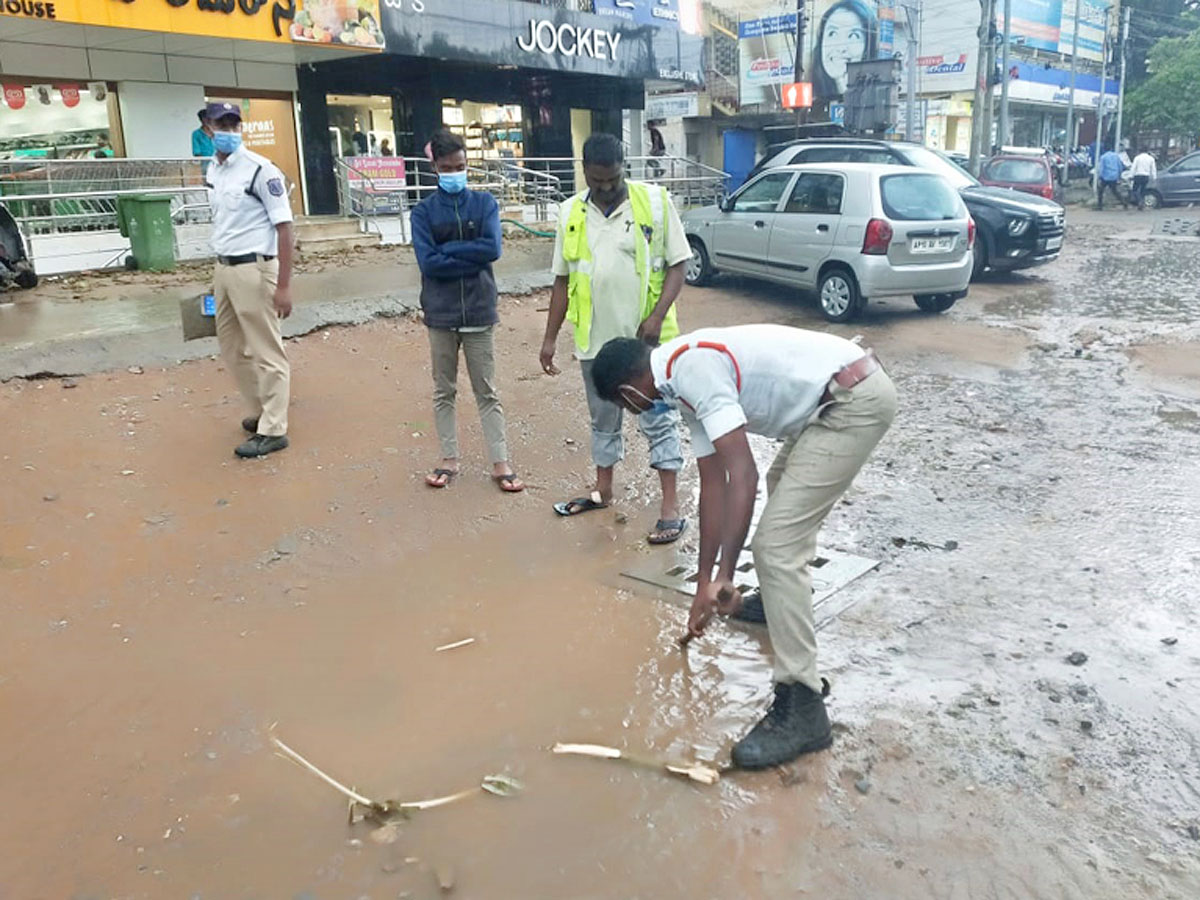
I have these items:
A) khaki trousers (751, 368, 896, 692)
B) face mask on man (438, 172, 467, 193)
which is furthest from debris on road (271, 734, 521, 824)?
face mask on man (438, 172, 467, 193)

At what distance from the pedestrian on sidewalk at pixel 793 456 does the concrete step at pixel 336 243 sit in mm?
11119

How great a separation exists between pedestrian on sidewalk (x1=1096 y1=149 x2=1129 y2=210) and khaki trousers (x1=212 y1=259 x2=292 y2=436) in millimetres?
27768

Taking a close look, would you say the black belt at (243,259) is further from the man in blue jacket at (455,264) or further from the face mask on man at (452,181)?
the face mask on man at (452,181)

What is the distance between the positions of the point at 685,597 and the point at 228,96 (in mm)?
15310

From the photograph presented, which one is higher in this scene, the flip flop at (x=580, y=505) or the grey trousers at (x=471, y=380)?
the grey trousers at (x=471, y=380)

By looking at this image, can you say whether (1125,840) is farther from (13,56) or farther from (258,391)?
(13,56)

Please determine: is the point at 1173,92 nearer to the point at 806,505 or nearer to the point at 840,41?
the point at 840,41

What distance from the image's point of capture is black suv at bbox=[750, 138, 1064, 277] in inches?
486

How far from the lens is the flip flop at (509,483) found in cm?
529

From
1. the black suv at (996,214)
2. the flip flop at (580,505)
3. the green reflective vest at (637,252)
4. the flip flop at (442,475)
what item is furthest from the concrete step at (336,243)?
the green reflective vest at (637,252)

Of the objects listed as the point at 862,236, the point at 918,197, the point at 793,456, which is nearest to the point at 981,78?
the point at 918,197

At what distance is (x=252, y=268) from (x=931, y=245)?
23.3 feet

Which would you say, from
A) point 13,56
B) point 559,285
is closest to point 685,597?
point 559,285

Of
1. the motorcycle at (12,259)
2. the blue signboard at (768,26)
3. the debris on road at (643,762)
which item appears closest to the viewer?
the debris on road at (643,762)
